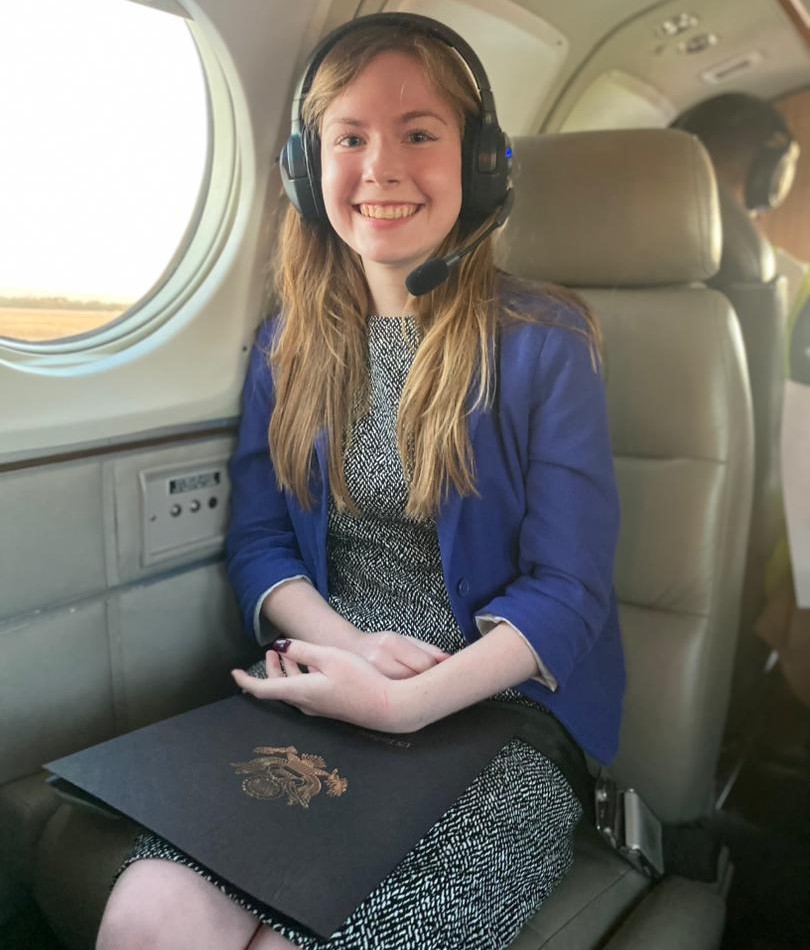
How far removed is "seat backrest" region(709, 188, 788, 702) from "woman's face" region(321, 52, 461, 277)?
0.92m

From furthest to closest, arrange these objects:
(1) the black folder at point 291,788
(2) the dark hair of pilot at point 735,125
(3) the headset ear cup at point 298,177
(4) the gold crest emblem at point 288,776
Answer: (2) the dark hair of pilot at point 735,125
(3) the headset ear cup at point 298,177
(4) the gold crest emblem at point 288,776
(1) the black folder at point 291,788

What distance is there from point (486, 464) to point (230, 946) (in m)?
0.65

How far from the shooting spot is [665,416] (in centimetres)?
148

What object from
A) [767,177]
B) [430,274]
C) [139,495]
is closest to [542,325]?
[430,274]

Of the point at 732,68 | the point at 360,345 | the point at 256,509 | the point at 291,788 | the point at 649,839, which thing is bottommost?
the point at 649,839

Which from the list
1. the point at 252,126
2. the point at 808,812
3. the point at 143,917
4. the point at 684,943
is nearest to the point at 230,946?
the point at 143,917

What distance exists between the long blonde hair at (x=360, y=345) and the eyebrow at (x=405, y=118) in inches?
1.2

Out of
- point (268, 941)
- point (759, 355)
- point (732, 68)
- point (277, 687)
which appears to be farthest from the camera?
point (732, 68)

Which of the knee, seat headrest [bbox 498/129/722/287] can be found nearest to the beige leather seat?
seat headrest [bbox 498/129/722/287]

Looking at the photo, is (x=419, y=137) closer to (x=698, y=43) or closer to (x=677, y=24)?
(x=677, y=24)

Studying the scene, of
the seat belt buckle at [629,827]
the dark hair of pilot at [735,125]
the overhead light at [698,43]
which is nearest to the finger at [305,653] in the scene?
the seat belt buckle at [629,827]

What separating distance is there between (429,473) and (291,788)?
43 cm

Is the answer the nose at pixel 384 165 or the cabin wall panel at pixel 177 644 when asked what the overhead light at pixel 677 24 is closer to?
the nose at pixel 384 165

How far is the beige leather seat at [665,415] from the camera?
146cm
